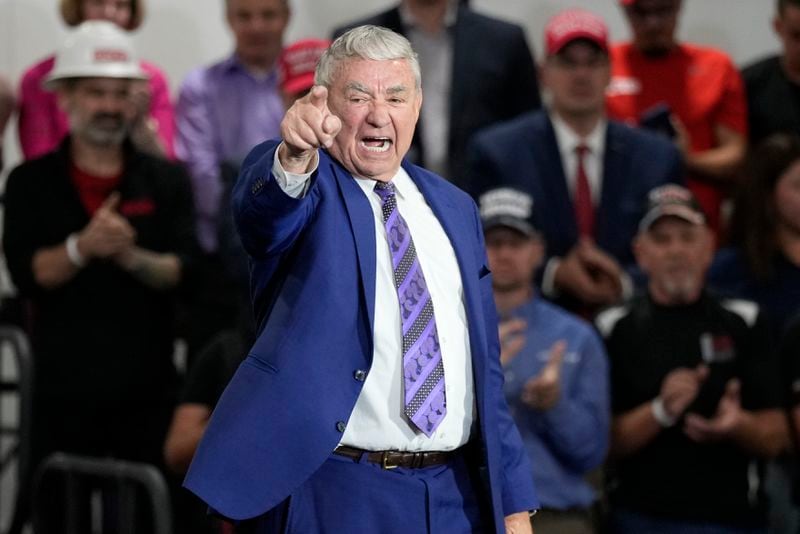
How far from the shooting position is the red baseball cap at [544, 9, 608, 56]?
584 cm

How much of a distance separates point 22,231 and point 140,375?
2.09 ft

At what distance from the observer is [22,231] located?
5520 millimetres

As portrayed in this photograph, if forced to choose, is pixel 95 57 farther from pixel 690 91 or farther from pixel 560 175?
pixel 690 91

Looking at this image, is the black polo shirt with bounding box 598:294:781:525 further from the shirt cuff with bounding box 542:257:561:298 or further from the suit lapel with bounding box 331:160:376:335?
the suit lapel with bounding box 331:160:376:335

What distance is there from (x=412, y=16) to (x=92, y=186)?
1420 mm

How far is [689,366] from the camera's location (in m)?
5.25

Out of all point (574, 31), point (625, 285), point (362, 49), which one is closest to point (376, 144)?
point (362, 49)

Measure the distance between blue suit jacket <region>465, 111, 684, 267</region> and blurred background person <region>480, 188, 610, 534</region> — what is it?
38 cm

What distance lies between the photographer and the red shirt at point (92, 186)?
5555 mm

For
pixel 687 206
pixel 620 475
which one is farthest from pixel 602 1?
pixel 620 475

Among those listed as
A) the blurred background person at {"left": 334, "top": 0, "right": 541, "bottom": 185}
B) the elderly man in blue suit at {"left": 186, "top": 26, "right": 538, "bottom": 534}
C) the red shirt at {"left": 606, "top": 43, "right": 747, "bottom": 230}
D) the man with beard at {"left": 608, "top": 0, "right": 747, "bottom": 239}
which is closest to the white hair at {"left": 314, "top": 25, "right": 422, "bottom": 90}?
the elderly man in blue suit at {"left": 186, "top": 26, "right": 538, "bottom": 534}

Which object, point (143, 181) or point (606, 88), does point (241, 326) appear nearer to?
point (143, 181)

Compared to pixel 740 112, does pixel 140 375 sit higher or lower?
lower

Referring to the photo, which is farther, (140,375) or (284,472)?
(140,375)
